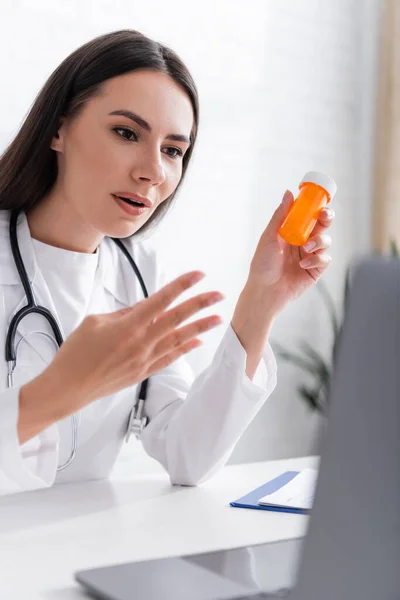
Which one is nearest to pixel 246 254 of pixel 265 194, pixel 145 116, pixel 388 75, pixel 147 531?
pixel 265 194

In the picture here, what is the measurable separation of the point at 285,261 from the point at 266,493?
488 millimetres

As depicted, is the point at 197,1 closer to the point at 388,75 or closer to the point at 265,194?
the point at 265,194

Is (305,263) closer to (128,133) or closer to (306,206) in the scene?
(306,206)

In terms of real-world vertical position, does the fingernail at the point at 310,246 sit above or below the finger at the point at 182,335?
above

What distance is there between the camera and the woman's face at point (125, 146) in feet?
5.15

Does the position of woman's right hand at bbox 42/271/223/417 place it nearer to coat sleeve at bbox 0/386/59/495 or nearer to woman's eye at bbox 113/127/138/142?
coat sleeve at bbox 0/386/59/495

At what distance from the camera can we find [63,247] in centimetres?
174

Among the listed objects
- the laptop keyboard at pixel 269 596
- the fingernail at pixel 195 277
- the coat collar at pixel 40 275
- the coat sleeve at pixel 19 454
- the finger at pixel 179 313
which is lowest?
the laptop keyboard at pixel 269 596

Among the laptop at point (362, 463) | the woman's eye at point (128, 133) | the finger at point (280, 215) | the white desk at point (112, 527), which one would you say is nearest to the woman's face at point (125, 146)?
the woman's eye at point (128, 133)

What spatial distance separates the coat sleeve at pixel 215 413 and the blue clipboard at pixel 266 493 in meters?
0.14

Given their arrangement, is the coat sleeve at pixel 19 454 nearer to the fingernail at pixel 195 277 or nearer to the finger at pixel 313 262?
the fingernail at pixel 195 277

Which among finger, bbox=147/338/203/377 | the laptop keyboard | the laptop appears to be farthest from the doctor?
the laptop

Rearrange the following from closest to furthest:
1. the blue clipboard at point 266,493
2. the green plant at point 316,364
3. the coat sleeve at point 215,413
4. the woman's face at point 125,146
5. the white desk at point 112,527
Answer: the white desk at point 112,527
the blue clipboard at point 266,493
the coat sleeve at point 215,413
the woman's face at point 125,146
the green plant at point 316,364

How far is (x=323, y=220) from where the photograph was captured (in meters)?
1.42
